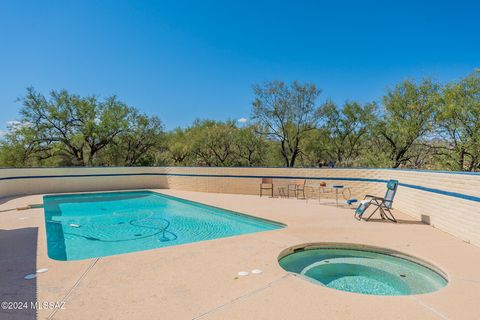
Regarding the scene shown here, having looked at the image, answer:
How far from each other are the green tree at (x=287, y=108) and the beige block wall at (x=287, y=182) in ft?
27.9

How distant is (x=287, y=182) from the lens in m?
11.0

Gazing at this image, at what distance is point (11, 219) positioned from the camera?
6680 millimetres

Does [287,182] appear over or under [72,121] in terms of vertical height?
under

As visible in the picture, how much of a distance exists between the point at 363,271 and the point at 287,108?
53.1 ft

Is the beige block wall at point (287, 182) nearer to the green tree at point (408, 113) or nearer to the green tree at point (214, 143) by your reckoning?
the green tree at point (408, 113)

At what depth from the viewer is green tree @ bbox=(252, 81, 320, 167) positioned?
1882 centimetres

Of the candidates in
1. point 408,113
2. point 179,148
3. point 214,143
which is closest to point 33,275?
point 408,113

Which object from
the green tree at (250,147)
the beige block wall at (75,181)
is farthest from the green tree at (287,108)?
the beige block wall at (75,181)

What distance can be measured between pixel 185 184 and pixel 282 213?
707 cm

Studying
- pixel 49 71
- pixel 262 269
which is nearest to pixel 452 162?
pixel 262 269

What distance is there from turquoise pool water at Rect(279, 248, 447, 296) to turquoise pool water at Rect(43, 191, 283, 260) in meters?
1.98

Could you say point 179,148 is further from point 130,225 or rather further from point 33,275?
point 33,275

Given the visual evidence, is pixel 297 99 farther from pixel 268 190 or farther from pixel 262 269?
pixel 262 269

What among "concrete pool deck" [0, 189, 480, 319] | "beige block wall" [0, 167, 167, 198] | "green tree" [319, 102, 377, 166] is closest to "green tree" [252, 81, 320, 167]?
"green tree" [319, 102, 377, 166]
